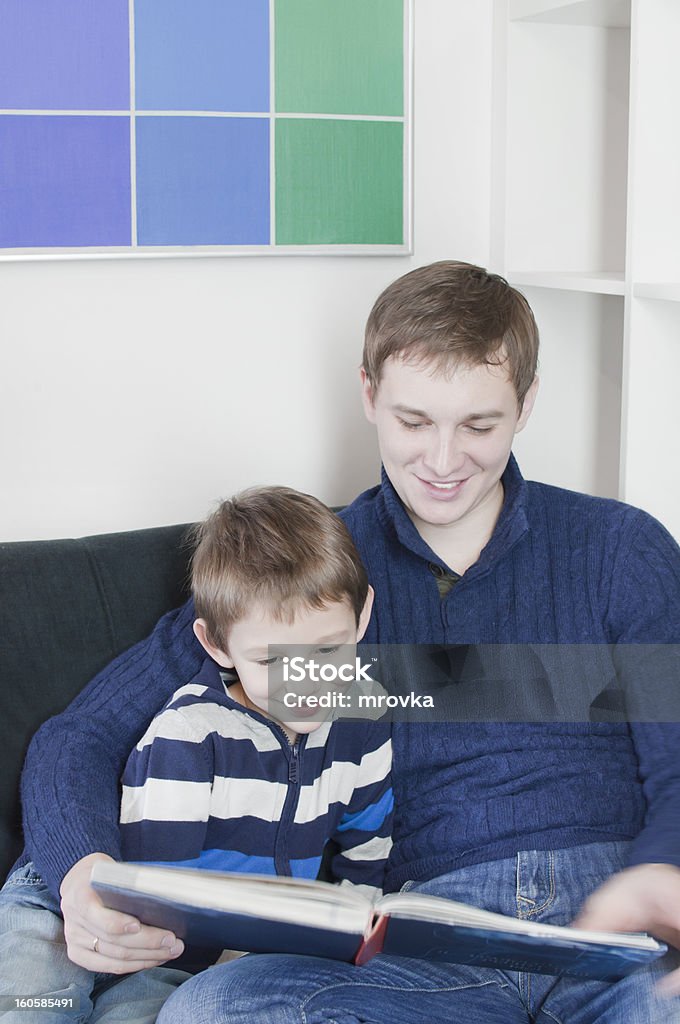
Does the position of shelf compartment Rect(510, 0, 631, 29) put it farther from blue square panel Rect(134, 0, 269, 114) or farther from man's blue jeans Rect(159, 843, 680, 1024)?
man's blue jeans Rect(159, 843, 680, 1024)

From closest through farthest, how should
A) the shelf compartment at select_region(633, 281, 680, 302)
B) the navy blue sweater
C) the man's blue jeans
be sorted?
the man's blue jeans → the navy blue sweater → the shelf compartment at select_region(633, 281, 680, 302)

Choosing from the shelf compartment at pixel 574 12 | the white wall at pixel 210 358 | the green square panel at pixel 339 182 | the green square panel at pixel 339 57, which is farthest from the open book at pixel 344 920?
the shelf compartment at pixel 574 12

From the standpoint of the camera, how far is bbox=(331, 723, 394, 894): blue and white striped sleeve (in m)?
1.47

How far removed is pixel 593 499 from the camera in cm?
161

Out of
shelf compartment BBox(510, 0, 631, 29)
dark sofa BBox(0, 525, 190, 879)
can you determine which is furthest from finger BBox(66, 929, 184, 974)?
shelf compartment BBox(510, 0, 631, 29)

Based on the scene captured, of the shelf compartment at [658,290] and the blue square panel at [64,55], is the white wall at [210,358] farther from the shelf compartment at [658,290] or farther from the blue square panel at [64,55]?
the shelf compartment at [658,290]

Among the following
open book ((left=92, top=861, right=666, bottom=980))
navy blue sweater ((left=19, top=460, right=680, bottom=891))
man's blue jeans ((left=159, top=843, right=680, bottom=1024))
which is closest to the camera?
open book ((left=92, top=861, right=666, bottom=980))

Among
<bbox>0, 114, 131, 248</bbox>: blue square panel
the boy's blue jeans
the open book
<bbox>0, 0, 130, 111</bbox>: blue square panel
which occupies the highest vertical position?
<bbox>0, 0, 130, 111</bbox>: blue square panel

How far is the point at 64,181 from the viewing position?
1747 millimetres

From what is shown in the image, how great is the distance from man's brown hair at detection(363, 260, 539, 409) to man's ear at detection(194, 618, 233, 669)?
0.39 metres

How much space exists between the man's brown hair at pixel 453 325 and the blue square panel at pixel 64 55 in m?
0.56

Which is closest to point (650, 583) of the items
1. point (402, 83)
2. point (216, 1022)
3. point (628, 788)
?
point (628, 788)

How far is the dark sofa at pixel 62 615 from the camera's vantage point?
1.50 meters
